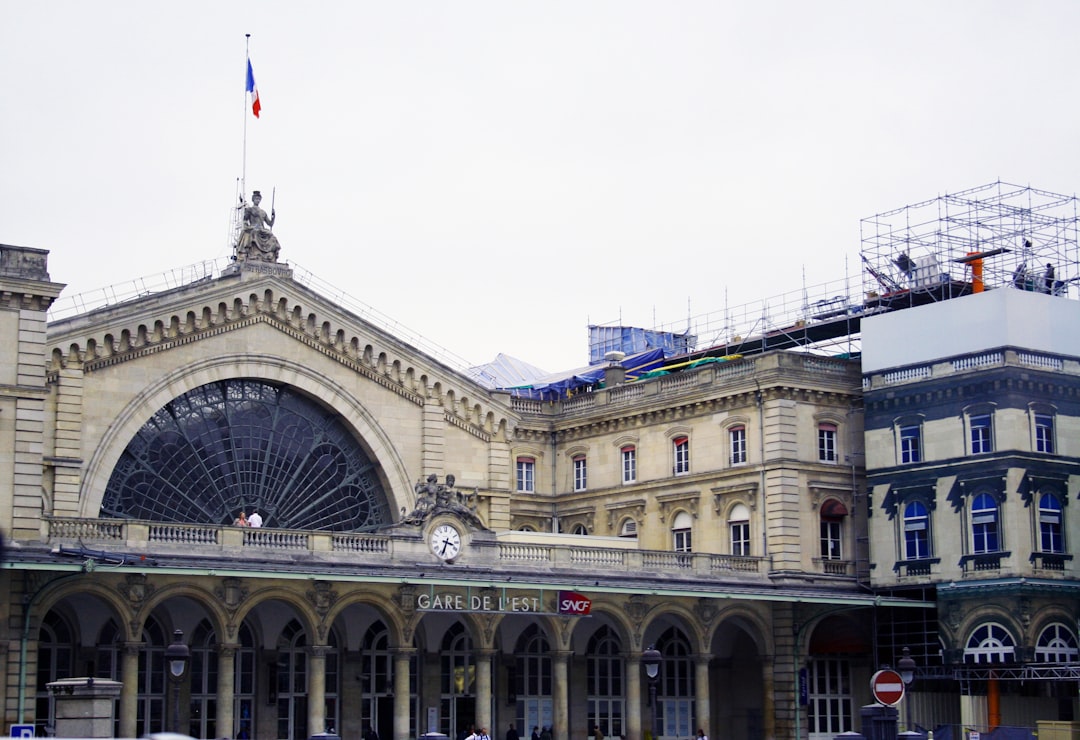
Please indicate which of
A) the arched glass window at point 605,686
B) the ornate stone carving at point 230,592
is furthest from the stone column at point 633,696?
the ornate stone carving at point 230,592

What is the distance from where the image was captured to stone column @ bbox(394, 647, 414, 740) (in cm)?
4641

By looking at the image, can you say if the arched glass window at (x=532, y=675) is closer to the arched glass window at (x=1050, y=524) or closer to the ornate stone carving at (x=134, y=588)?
the ornate stone carving at (x=134, y=588)

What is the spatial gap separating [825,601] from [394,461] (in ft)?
50.2

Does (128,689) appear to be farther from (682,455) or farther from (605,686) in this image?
(682,455)

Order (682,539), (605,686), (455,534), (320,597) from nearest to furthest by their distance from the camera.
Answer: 1. (320,597)
2. (455,534)
3. (605,686)
4. (682,539)

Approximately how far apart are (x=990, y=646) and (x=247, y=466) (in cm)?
2490

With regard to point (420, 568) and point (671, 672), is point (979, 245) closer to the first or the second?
point (671, 672)

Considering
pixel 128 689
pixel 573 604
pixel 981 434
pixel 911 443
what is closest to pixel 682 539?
pixel 911 443

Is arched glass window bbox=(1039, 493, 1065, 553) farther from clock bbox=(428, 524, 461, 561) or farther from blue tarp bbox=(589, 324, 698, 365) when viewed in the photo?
blue tarp bbox=(589, 324, 698, 365)

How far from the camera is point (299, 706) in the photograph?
1987 inches

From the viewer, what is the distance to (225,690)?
1719 inches

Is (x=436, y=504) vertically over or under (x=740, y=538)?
over

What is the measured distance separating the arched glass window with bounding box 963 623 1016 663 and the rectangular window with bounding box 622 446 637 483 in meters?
14.4

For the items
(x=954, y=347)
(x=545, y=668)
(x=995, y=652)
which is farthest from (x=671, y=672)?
(x=954, y=347)
